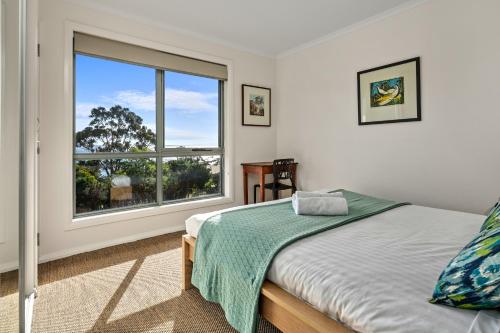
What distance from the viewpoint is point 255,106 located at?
403 centimetres

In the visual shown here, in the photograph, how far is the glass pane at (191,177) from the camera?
343 centimetres

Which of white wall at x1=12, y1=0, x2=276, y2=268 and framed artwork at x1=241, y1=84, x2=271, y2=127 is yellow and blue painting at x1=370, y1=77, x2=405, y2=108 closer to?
framed artwork at x1=241, y1=84, x2=271, y2=127

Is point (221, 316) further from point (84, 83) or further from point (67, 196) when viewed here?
point (84, 83)

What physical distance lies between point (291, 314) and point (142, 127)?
272 cm

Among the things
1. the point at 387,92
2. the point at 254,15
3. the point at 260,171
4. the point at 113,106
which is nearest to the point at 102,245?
the point at 113,106

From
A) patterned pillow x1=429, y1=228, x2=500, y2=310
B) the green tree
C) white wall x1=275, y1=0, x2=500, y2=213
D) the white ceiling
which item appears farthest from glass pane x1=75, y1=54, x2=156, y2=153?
patterned pillow x1=429, y1=228, x2=500, y2=310

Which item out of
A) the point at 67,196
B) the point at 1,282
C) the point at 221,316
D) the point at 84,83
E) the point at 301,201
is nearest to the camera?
the point at 1,282

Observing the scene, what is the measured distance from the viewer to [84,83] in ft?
9.26

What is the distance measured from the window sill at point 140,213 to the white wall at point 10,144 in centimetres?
140

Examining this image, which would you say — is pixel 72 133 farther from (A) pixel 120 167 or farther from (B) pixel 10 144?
(B) pixel 10 144

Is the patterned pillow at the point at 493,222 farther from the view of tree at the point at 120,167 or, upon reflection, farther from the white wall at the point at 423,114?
the view of tree at the point at 120,167

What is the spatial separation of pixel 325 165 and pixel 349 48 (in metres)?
1.46

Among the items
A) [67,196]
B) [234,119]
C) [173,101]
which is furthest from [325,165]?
[67,196]

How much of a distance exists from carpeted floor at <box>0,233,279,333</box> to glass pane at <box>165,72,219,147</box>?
1.53m
